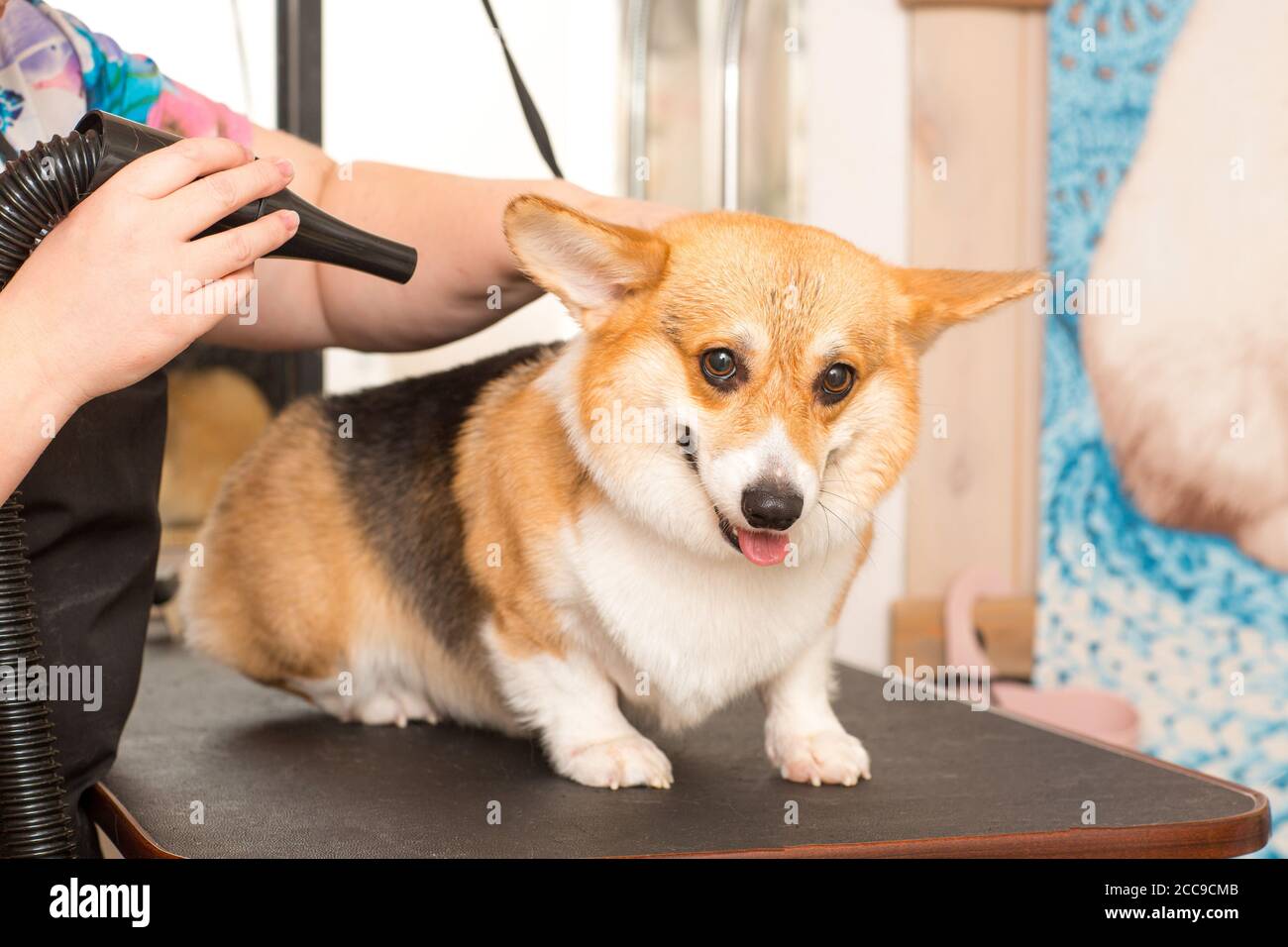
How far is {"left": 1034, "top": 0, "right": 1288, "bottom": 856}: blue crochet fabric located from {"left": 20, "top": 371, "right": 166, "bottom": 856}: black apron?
81.1 inches

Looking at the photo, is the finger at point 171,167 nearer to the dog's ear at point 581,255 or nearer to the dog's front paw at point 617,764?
the dog's ear at point 581,255

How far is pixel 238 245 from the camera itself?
906mm

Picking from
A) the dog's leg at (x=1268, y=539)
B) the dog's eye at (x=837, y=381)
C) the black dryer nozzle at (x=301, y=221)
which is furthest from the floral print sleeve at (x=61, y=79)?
the dog's leg at (x=1268, y=539)

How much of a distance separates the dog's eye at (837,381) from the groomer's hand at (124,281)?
0.54 metres

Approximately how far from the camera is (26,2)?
1.20 m

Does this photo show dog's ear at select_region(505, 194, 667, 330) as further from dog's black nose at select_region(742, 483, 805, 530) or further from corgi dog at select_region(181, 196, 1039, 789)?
dog's black nose at select_region(742, 483, 805, 530)

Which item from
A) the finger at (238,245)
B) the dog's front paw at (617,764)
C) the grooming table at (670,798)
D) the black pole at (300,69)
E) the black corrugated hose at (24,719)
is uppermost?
the black pole at (300,69)

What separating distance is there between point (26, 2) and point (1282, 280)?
224 centimetres

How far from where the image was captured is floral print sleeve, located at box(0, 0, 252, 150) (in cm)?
117

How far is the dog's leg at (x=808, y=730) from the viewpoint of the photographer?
1193 millimetres

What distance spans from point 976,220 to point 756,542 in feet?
6.40

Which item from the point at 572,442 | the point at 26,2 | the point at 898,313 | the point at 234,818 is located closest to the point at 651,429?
the point at 572,442

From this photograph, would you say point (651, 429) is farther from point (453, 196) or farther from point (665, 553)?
point (453, 196)

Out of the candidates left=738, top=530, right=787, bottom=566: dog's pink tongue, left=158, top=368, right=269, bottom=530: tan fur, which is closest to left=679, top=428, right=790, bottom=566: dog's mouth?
left=738, top=530, right=787, bottom=566: dog's pink tongue
